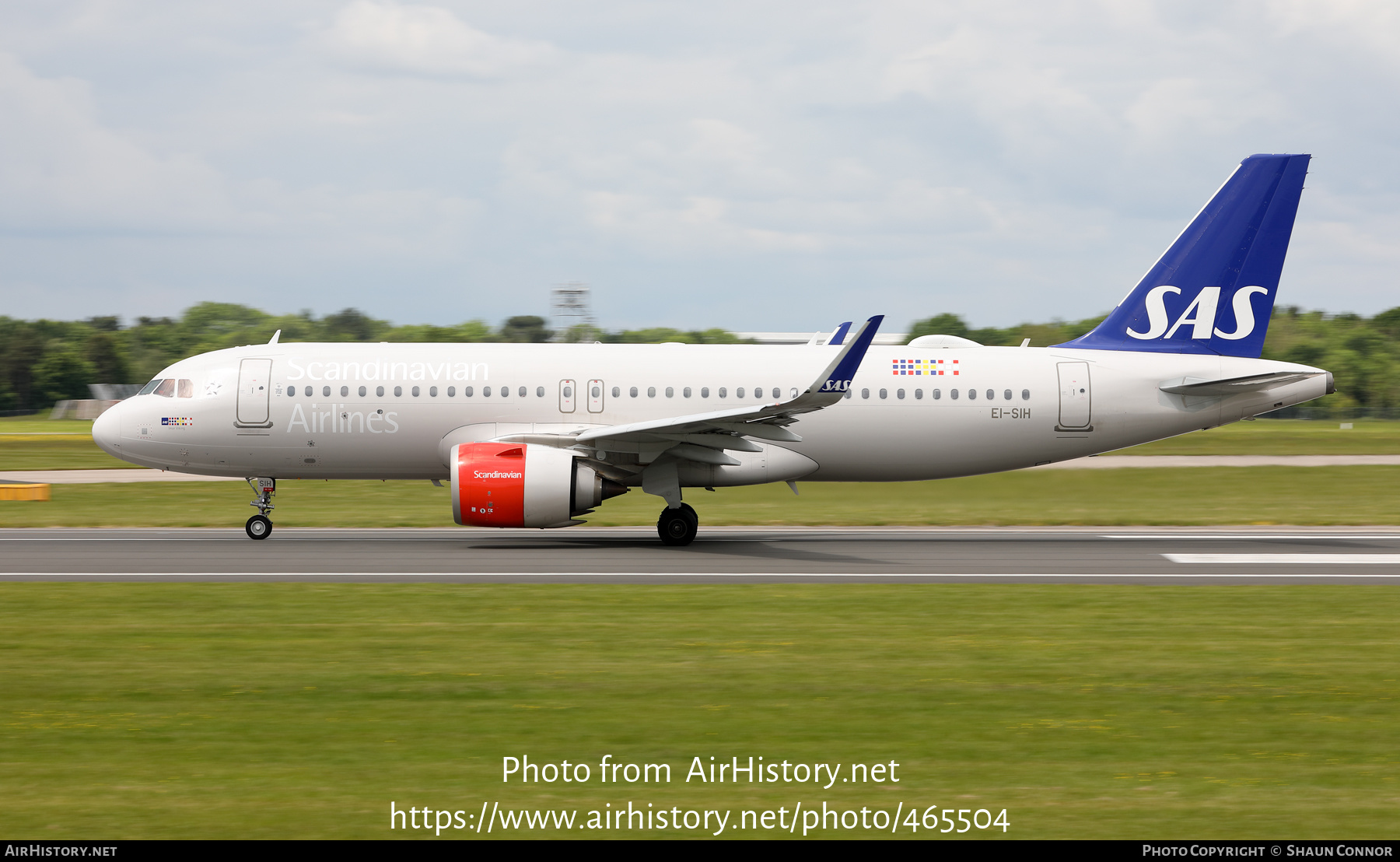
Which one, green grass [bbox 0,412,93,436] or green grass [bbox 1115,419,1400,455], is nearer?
green grass [bbox 1115,419,1400,455]

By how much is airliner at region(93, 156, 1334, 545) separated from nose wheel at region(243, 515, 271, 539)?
4cm

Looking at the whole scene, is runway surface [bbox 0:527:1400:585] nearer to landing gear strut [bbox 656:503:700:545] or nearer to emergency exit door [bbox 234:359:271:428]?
landing gear strut [bbox 656:503:700:545]

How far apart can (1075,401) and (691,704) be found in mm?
16284

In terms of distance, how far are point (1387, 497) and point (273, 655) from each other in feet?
101

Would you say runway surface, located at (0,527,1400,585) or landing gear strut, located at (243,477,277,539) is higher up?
landing gear strut, located at (243,477,277,539)

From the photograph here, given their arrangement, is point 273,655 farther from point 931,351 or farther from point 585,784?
point 931,351

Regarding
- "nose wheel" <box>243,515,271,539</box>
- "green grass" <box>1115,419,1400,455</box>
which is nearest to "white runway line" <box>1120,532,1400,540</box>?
"green grass" <box>1115,419,1400,455</box>

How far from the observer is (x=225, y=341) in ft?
309

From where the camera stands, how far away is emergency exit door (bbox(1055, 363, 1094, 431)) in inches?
977

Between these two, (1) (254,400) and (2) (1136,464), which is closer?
(1) (254,400)

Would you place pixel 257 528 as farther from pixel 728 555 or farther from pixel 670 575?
pixel 670 575
